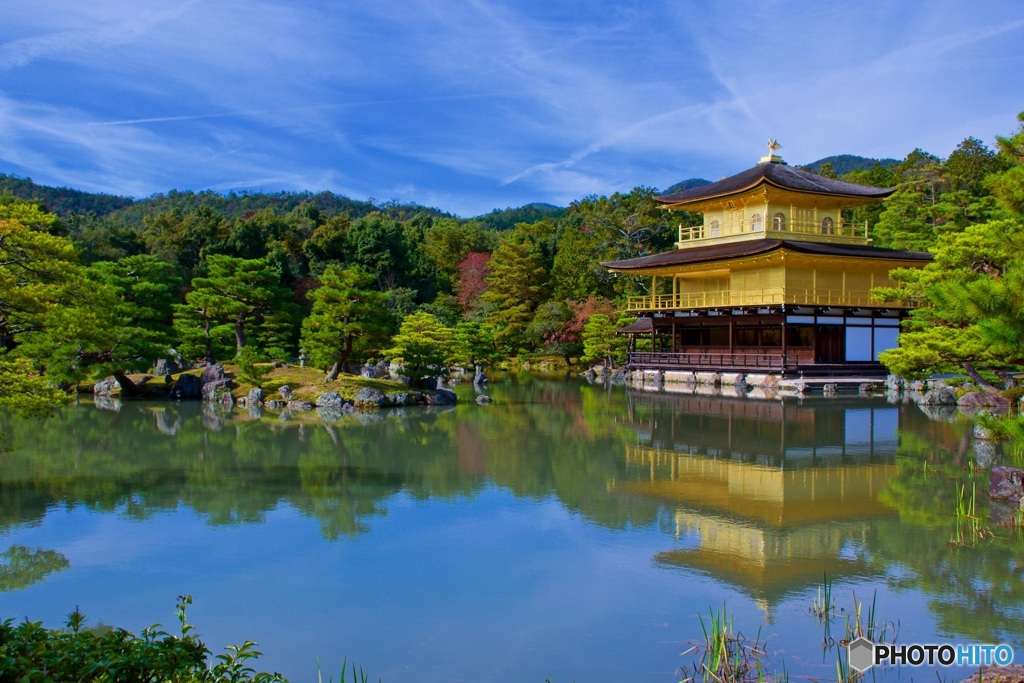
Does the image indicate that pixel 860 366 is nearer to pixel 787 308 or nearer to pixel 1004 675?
pixel 787 308

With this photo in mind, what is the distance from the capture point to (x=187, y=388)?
773 inches

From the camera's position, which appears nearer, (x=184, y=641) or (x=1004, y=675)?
(x=184, y=641)

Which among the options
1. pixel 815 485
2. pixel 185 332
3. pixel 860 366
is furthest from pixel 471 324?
pixel 815 485

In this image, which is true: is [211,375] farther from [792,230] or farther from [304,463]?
[792,230]

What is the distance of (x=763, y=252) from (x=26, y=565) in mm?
20079

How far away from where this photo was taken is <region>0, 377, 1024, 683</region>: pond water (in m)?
4.59

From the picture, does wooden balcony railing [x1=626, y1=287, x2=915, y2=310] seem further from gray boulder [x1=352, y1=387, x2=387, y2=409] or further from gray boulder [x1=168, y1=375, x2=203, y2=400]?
gray boulder [x1=168, y1=375, x2=203, y2=400]

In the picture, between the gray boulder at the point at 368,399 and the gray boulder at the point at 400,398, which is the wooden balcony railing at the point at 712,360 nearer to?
the gray boulder at the point at 400,398

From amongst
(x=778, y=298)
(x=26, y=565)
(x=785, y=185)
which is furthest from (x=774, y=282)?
(x=26, y=565)

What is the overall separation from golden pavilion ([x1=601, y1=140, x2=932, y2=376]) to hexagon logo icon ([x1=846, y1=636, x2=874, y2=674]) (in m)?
18.2

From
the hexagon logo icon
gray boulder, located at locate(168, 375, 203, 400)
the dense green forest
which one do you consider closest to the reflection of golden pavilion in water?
the hexagon logo icon

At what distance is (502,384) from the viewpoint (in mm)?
24812

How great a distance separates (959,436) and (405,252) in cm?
2759

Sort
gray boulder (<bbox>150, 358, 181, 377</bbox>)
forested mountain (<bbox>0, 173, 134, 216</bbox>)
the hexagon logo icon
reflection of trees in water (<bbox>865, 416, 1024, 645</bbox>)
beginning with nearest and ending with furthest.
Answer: the hexagon logo icon
reflection of trees in water (<bbox>865, 416, 1024, 645</bbox>)
gray boulder (<bbox>150, 358, 181, 377</bbox>)
forested mountain (<bbox>0, 173, 134, 216</bbox>)
